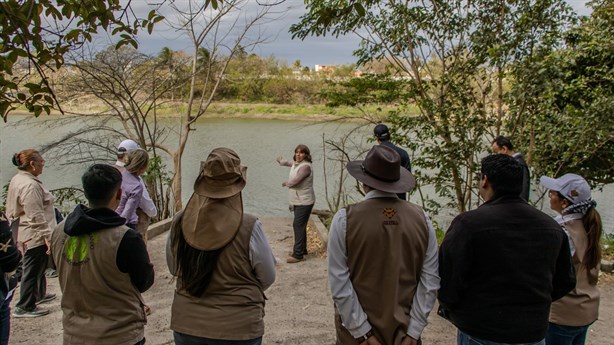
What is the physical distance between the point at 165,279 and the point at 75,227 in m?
3.33

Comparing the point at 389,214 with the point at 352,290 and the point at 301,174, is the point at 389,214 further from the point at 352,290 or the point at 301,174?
the point at 301,174

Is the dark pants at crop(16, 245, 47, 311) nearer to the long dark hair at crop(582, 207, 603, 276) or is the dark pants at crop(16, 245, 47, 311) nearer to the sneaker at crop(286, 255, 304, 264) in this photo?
the sneaker at crop(286, 255, 304, 264)

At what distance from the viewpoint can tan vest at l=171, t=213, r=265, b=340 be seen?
2.21 metres

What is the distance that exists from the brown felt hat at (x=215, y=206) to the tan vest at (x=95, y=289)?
35cm

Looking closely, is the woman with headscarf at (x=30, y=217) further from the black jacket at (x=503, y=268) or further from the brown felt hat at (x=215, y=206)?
the black jacket at (x=503, y=268)

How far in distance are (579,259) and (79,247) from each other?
2.50 metres

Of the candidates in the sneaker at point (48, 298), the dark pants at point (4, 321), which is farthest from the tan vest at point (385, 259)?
the sneaker at point (48, 298)

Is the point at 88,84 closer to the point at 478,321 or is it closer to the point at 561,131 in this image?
the point at 561,131

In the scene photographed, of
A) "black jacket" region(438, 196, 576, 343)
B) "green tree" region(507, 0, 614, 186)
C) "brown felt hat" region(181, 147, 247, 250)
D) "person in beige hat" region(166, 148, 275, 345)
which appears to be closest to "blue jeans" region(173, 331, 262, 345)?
"person in beige hat" region(166, 148, 275, 345)

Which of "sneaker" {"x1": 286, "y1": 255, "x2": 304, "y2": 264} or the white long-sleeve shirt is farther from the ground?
the white long-sleeve shirt

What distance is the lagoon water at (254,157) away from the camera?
36.9 feet

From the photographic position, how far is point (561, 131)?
6.39 m

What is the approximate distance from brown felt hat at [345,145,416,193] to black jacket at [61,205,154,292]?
107cm

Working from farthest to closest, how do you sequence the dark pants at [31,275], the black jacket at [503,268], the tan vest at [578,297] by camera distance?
1. the dark pants at [31,275]
2. the tan vest at [578,297]
3. the black jacket at [503,268]
